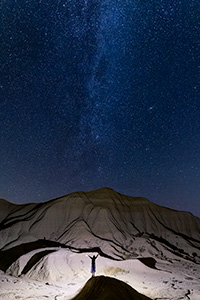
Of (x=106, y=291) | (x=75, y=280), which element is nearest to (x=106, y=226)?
(x=75, y=280)

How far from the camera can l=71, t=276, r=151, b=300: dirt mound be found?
1444cm

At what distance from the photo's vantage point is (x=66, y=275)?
2673 centimetres

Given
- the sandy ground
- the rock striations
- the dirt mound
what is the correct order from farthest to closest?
the rock striations
the sandy ground
the dirt mound

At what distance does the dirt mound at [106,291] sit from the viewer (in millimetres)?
14438

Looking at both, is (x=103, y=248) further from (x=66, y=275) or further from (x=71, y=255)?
(x=66, y=275)

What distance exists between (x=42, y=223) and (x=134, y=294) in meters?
49.1

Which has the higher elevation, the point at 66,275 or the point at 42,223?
the point at 42,223

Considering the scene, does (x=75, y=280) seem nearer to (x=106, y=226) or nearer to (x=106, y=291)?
(x=106, y=291)

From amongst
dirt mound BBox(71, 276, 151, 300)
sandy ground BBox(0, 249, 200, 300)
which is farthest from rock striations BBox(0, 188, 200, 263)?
dirt mound BBox(71, 276, 151, 300)

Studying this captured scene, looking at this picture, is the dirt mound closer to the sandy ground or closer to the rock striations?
the sandy ground

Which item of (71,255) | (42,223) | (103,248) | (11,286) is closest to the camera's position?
(11,286)

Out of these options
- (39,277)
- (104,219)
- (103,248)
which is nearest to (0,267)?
(39,277)

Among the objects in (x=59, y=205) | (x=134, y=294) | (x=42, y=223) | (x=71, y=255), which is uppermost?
(x=59, y=205)

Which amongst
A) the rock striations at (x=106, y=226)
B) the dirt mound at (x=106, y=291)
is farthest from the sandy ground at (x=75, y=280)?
the rock striations at (x=106, y=226)
